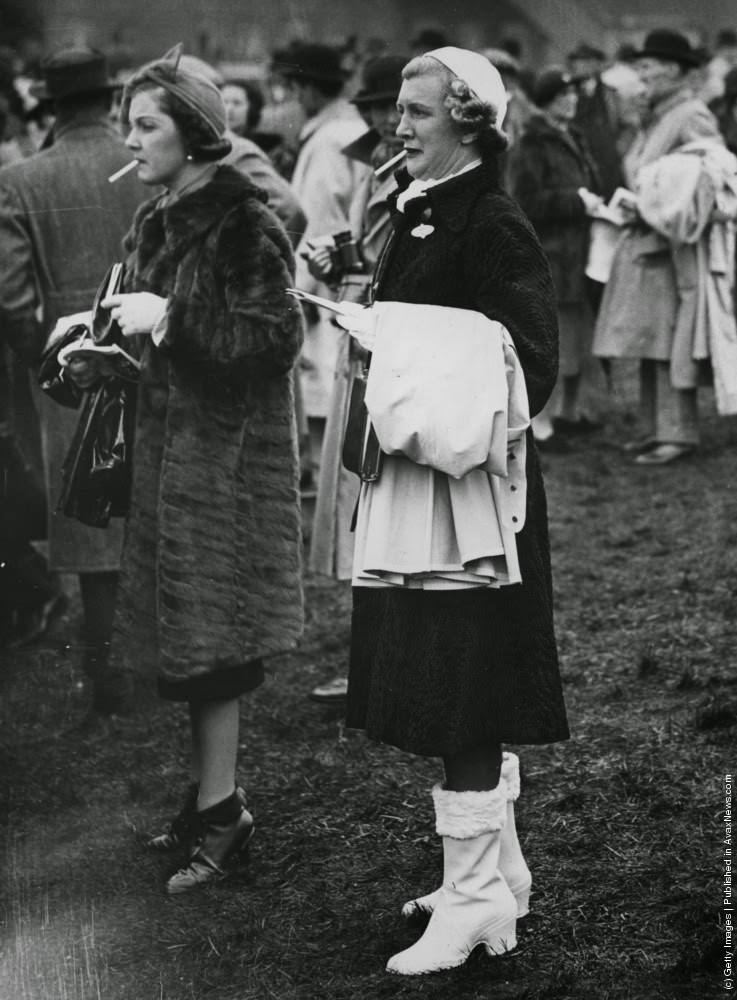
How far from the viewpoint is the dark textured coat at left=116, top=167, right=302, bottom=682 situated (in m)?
3.83

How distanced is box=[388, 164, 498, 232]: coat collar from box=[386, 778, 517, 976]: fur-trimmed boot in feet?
4.00

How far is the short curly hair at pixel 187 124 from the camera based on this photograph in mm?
3893

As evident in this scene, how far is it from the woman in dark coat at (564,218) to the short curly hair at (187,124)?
4.99 m

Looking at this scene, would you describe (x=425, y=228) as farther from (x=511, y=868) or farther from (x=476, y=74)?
(x=511, y=868)

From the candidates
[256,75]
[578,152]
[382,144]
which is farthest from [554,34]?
[382,144]

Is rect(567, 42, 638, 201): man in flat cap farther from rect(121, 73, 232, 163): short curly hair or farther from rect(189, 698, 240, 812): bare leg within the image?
rect(189, 698, 240, 812): bare leg

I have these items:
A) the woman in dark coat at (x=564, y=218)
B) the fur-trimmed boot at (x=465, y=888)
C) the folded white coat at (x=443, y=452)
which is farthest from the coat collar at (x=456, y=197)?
the woman in dark coat at (x=564, y=218)

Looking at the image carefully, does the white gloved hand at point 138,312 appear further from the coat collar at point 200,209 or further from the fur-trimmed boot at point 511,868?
the fur-trimmed boot at point 511,868

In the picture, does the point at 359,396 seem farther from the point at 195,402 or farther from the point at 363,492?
the point at 195,402

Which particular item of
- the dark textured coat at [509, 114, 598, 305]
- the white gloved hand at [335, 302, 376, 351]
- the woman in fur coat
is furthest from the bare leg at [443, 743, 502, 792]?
the dark textured coat at [509, 114, 598, 305]

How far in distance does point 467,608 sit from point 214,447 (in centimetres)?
92

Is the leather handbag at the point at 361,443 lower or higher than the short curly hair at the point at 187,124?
lower

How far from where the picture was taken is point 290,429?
4082 mm

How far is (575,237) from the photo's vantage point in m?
9.54
